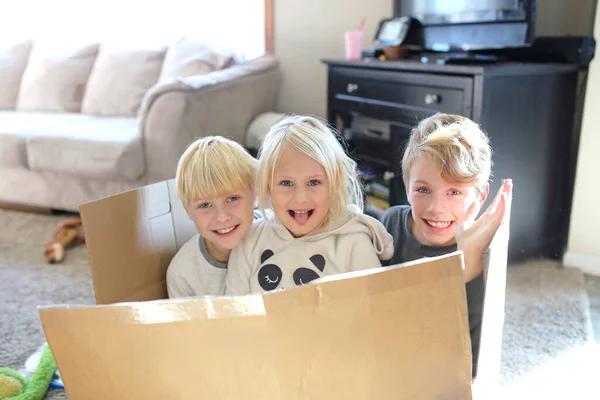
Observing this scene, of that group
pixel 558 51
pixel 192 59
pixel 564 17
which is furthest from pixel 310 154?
pixel 192 59

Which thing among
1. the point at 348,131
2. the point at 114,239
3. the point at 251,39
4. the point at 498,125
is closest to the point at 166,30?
the point at 251,39

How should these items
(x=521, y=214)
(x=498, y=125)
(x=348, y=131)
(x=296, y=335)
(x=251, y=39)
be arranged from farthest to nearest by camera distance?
(x=251, y=39) < (x=348, y=131) < (x=521, y=214) < (x=498, y=125) < (x=296, y=335)

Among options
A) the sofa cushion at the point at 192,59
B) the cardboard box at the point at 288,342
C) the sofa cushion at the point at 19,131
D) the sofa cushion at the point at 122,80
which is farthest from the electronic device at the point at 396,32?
the cardboard box at the point at 288,342

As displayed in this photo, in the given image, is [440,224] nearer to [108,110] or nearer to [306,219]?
[306,219]

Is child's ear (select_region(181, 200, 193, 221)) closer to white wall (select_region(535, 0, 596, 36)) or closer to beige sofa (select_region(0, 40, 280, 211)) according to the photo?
beige sofa (select_region(0, 40, 280, 211))

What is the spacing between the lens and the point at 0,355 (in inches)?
62.5

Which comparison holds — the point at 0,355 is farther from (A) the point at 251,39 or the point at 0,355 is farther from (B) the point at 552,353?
(A) the point at 251,39

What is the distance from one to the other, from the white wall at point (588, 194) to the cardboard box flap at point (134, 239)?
1456mm

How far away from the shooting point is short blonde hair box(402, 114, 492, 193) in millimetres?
1021

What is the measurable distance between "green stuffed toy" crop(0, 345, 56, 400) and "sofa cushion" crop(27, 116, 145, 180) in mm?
1122

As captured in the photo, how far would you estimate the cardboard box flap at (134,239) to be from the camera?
3.24 ft

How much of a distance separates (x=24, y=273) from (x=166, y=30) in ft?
6.15

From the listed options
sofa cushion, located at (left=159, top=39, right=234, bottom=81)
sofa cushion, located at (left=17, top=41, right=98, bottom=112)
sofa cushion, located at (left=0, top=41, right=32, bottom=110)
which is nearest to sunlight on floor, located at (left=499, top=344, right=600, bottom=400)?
sofa cushion, located at (left=159, top=39, right=234, bottom=81)

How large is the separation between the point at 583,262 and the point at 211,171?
5.12 feet
